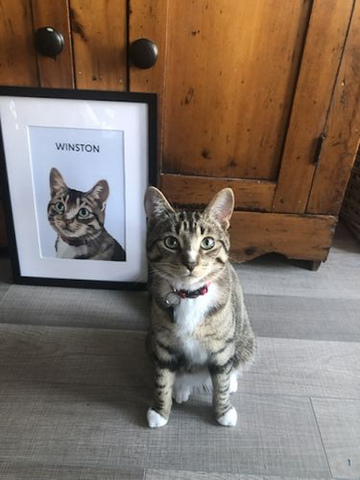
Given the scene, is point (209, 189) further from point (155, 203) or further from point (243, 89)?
point (155, 203)

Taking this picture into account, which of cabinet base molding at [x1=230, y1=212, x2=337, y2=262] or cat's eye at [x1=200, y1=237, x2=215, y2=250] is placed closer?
cat's eye at [x1=200, y1=237, x2=215, y2=250]

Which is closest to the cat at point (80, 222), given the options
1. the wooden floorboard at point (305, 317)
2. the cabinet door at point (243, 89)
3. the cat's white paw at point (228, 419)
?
the cabinet door at point (243, 89)

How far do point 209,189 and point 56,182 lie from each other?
45cm

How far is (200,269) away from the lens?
72 cm

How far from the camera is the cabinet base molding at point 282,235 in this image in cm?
127

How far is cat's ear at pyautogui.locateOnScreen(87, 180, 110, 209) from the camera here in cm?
115

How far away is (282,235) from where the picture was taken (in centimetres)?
129

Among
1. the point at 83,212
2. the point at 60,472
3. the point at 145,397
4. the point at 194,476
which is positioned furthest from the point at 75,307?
the point at 194,476

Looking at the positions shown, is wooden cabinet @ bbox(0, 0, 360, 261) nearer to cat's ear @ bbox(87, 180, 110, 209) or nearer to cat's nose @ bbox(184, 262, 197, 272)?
cat's ear @ bbox(87, 180, 110, 209)

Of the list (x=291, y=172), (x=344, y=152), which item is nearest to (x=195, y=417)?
(x=291, y=172)

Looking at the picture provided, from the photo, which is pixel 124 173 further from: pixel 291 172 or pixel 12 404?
pixel 12 404

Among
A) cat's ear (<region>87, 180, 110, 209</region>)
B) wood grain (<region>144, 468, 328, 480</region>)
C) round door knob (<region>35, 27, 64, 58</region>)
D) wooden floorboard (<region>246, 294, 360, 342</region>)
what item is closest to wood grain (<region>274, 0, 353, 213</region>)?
wooden floorboard (<region>246, 294, 360, 342</region>)

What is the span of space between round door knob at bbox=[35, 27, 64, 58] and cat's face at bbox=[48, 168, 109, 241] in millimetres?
311

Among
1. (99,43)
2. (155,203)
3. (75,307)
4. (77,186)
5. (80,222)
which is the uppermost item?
(99,43)
